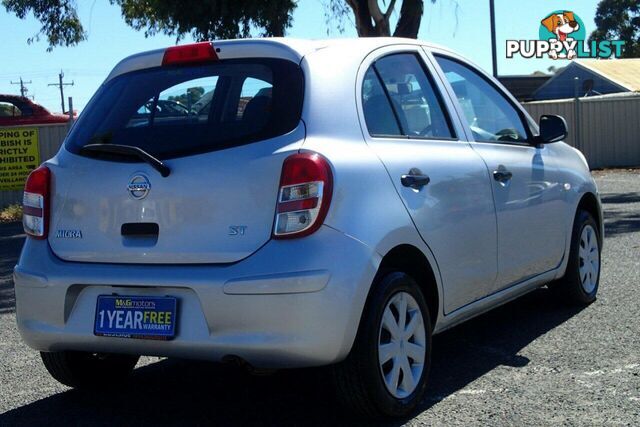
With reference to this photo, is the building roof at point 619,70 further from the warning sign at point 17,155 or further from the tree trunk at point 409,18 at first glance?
the warning sign at point 17,155

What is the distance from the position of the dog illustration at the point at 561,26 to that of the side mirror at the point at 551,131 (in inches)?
1752

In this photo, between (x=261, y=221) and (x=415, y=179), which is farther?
(x=415, y=179)

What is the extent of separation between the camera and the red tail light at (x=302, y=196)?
414 centimetres

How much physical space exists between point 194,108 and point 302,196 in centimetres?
79

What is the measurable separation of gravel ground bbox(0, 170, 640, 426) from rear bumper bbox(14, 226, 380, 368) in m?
0.58

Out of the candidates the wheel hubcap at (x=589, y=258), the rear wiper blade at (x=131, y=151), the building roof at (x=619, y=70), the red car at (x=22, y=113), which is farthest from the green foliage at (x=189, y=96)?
the building roof at (x=619, y=70)

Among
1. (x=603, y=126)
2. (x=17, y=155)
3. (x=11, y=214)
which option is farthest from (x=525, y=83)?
(x=11, y=214)

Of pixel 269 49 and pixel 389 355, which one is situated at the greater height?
pixel 269 49

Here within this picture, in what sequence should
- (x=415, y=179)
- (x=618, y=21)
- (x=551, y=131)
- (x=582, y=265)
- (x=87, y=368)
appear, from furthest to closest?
1. (x=618, y=21)
2. (x=582, y=265)
3. (x=551, y=131)
4. (x=87, y=368)
5. (x=415, y=179)

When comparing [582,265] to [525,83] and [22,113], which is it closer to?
[22,113]

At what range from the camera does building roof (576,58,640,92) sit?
35819 mm

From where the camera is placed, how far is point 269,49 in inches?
180

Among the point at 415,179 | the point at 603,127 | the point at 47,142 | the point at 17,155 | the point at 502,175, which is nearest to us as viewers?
→ the point at 415,179

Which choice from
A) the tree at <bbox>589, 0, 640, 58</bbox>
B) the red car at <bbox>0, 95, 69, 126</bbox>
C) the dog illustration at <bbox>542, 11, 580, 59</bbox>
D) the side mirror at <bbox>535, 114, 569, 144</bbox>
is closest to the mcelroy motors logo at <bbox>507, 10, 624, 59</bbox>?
the dog illustration at <bbox>542, 11, 580, 59</bbox>
